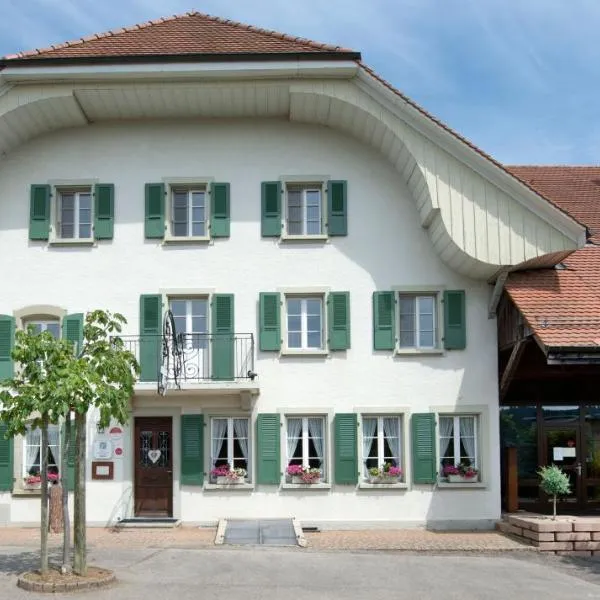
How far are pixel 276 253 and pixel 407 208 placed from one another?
2740mm

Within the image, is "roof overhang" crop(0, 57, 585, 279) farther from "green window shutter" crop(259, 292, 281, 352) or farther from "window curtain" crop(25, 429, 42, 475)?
"window curtain" crop(25, 429, 42, 475)

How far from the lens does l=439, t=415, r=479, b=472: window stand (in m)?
19.0

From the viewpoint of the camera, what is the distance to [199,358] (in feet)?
61.8

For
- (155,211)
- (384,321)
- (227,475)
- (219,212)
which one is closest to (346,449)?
(227,475)

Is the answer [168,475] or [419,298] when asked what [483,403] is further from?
[168,475]

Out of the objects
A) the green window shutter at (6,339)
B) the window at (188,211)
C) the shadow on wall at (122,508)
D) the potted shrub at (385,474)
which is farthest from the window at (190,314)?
the potted shrub at (385,474)

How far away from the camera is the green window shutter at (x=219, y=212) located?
19203 mm

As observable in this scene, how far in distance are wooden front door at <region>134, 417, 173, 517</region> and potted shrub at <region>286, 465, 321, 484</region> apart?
235 cm

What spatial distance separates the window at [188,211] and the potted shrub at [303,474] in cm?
497

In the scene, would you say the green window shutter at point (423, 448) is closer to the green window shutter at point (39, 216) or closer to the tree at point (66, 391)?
the tree at point (66, 391)

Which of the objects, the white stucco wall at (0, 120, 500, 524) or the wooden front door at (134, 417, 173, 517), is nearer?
the white stucco wall at (0, 120, 500, 524)

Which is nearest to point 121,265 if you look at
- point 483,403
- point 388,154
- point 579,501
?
point 388,154

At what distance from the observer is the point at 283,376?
1891 centimetres

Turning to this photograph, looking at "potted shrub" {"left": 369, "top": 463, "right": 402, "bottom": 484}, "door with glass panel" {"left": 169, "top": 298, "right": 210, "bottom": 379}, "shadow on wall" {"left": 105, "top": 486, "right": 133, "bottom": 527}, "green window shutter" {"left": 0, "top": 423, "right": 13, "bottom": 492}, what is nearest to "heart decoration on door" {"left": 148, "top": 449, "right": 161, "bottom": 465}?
"shadow on wall" {"left": 105, "top": 486, "right": 133, "bottom": 527}
